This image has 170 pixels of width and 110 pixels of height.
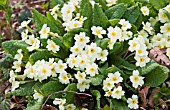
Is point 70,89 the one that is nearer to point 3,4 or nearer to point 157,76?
point 157,76

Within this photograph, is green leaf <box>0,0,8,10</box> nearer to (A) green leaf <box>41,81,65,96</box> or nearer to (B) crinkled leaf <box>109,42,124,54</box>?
(A) green leaf <box>41,81,65,96</box>

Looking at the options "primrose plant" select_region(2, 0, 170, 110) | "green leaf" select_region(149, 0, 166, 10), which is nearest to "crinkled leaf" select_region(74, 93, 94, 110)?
"primrose plant" select_region(2, 0, 170, 110)

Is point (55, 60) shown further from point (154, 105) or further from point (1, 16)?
point (1, 16)

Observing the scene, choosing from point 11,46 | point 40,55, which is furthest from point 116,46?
point 11,46

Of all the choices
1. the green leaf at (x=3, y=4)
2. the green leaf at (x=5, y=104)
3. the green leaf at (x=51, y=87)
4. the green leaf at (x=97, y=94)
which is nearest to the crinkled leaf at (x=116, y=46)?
the green leaf at (x=97, y=94)

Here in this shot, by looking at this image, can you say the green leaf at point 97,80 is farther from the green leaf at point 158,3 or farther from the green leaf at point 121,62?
the green leaf at point 158,3
